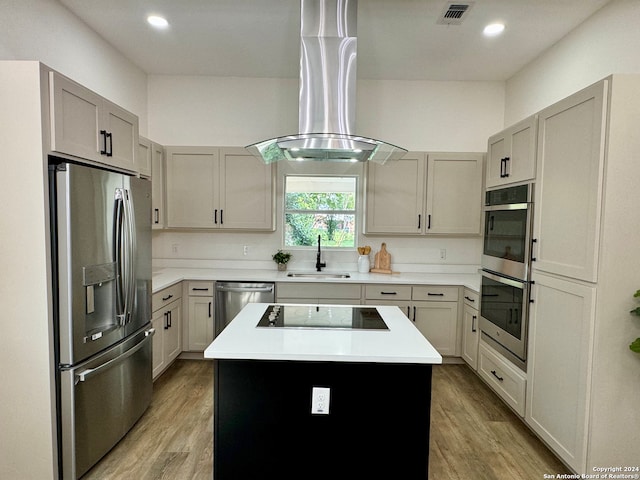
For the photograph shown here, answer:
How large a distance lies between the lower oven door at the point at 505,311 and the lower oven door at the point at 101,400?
2629mm

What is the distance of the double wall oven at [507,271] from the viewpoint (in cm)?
242

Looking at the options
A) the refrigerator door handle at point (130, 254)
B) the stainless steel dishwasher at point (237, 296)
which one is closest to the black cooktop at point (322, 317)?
the refrigerator door handle at point (130, 254)

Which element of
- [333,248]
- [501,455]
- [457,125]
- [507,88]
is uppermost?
[507,88]

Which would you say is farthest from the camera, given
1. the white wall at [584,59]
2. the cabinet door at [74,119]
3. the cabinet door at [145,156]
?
the cabinet door at [145,156]

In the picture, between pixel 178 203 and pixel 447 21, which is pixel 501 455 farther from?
pixel 178 203

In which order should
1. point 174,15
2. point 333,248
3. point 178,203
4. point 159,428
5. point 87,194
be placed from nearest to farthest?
point 87,194
point 159,428
point 174,15
point 178,203
point 333,248

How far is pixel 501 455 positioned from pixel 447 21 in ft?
10.2

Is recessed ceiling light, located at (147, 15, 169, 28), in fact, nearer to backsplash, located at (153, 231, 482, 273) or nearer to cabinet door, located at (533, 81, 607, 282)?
backsplash, located at (153, 231, 482, 273)

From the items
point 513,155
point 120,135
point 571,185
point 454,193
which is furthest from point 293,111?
point 571,185

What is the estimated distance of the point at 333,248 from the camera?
4.09 metres

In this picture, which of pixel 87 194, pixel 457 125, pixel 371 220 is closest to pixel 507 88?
pixel 457 125

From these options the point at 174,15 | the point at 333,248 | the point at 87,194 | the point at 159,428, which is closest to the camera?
the point at 87,194

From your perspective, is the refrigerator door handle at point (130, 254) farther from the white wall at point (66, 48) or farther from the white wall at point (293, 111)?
the white wall at point (293, 111)

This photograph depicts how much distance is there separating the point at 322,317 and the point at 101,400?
4.50ft
